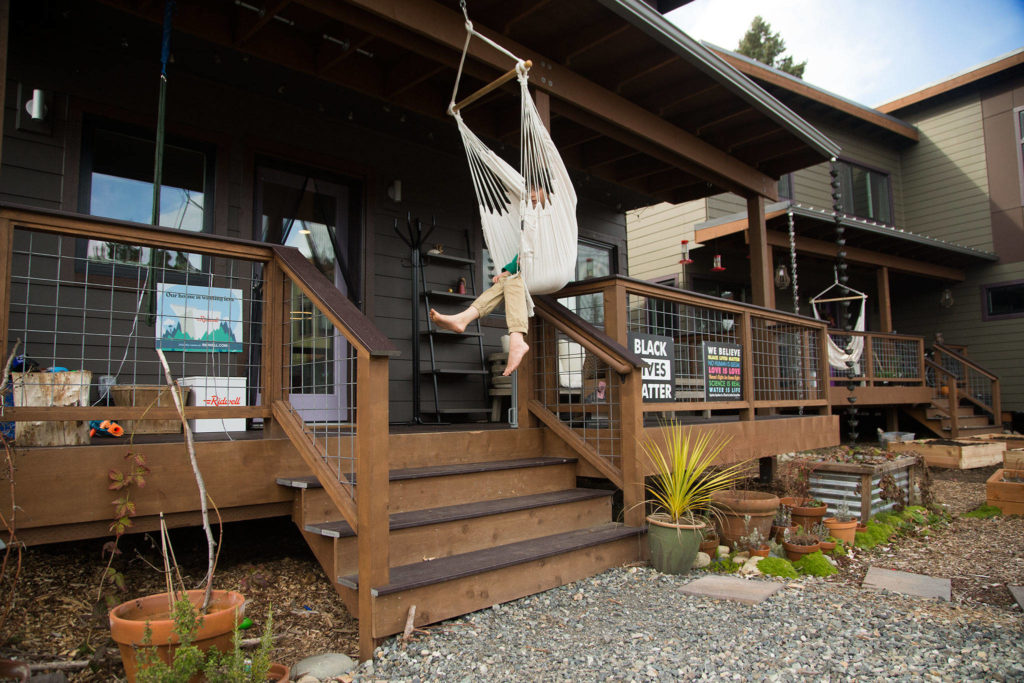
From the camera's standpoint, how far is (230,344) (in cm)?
451

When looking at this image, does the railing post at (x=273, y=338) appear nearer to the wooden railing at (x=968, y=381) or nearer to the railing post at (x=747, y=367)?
the railing post at (x=747, y=367)

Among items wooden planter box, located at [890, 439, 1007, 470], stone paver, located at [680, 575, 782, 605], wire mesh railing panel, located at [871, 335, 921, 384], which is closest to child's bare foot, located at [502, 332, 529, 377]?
stone paver, located at [680, 575, 782, 605]

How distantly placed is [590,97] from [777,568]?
3.35m

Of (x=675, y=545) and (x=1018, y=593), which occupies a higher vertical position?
(x=675, y=545)

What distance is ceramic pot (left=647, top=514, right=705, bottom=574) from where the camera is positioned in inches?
140

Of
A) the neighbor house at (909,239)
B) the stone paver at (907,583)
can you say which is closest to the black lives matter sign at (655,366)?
the stone paver at (907,583)

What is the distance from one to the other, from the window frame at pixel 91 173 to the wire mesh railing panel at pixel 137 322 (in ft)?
0.05

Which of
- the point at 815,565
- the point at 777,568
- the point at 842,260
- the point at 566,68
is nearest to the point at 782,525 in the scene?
the point at 815,565

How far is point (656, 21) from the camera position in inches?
168

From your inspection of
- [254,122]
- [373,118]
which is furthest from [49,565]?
[373,118]

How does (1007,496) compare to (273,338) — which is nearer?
(273,338)

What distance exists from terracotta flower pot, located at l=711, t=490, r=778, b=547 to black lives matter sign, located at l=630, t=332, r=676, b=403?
2.34 ft

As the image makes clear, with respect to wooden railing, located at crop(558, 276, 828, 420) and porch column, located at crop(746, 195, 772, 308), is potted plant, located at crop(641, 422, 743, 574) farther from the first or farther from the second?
porch column, located at crop(746, 195, 772, 308)

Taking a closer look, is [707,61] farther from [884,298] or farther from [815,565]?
[884,298]
